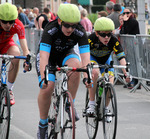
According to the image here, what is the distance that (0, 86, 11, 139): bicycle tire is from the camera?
6.63 meters

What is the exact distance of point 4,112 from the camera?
22.4 ft

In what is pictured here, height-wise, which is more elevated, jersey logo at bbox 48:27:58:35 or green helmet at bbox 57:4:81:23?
green helmet at bbox 57:4:81:23

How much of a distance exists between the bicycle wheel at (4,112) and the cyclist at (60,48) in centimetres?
47

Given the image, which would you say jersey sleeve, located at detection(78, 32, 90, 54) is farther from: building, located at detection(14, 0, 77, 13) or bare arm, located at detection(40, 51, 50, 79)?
building, located at detection(14, 0, 77, 13)

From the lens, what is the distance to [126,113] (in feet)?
31.8

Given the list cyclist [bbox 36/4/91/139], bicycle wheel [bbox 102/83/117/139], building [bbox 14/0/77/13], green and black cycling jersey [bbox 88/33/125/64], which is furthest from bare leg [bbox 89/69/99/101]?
building [bbox 14/0/77/13]

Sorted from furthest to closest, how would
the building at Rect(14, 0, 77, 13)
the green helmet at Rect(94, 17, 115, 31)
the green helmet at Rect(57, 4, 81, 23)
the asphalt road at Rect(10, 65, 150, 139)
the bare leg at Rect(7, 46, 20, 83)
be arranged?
the building at Rect(14, 0, 77, 13)
the bare leg at Rect(7, 46, 20, 83)
the asphalt road at Rect(10, 65, 150, 139)
the green helmet at Rect(94, 17, 115, 31)
the green helmet at Rect(57, 4, 81, 23)

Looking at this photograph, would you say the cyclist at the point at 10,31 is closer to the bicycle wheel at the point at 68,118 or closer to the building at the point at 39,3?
the bicycle wheel at the point at 68,118

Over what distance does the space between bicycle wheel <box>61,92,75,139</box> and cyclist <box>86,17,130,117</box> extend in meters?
1.49

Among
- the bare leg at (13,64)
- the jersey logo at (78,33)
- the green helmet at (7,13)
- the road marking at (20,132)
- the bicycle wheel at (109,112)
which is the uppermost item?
the green helmet at (7,13)

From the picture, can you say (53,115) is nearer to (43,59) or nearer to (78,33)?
(43,59)

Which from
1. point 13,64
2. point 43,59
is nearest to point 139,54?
point 13,64

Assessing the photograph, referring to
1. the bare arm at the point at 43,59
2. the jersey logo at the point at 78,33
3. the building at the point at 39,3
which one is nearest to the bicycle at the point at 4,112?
the bare arm at the point at 43,59

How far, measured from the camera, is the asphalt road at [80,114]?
7.85 metres
